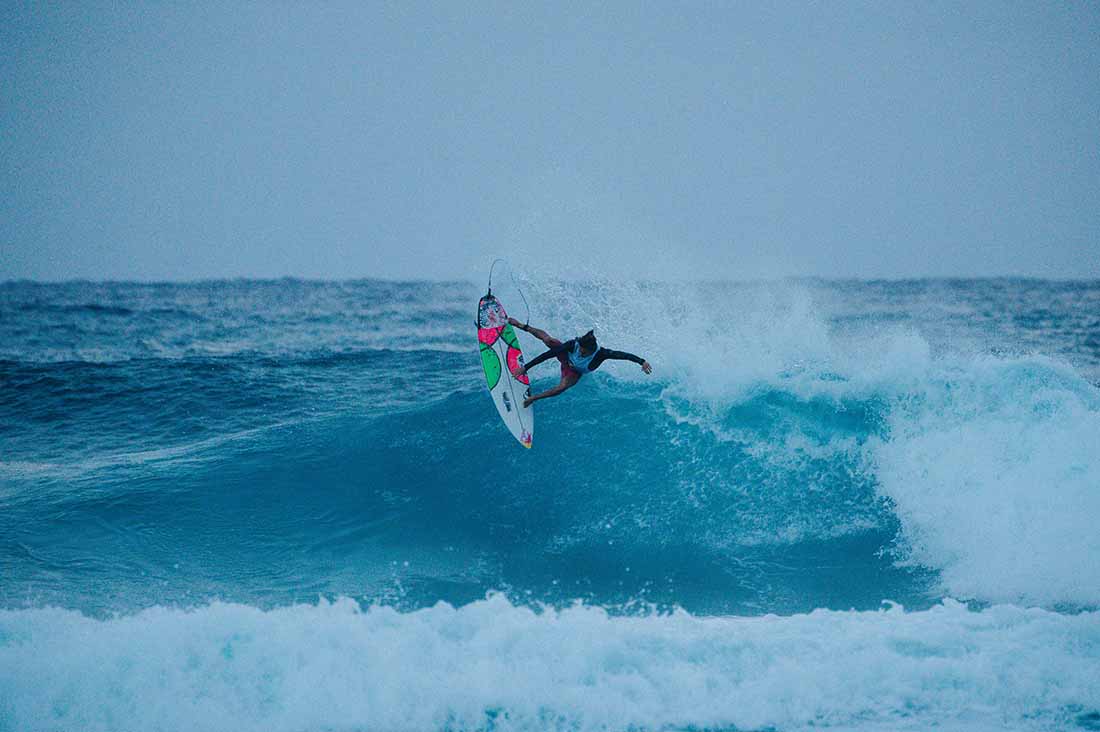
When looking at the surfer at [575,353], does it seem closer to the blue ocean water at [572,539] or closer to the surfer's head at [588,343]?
the surfer's head at [588,343]

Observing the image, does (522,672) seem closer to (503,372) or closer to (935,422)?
(503,372)

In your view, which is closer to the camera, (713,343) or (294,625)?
(294,625)

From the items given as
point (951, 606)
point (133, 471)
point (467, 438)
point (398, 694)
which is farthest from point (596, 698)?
point (133, 471)

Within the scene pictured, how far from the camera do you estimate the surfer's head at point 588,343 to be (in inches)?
327

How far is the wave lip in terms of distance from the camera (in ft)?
18.9

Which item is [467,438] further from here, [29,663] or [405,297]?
[405,297]

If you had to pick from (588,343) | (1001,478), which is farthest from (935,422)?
(588,343)

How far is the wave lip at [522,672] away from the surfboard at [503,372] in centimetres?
299

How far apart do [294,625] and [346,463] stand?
4.35 meters

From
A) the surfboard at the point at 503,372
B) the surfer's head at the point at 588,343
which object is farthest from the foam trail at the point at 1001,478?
the surfboard at the point at 503,372

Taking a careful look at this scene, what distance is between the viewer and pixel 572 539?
905cm

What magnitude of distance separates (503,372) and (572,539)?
2179mm

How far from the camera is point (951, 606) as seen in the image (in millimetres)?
7082

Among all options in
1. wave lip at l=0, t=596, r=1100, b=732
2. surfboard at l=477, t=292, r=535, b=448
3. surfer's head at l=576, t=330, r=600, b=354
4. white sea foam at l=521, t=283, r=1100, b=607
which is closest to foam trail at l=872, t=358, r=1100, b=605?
white sea foam at l=521, t=283, r=1100, b=607
